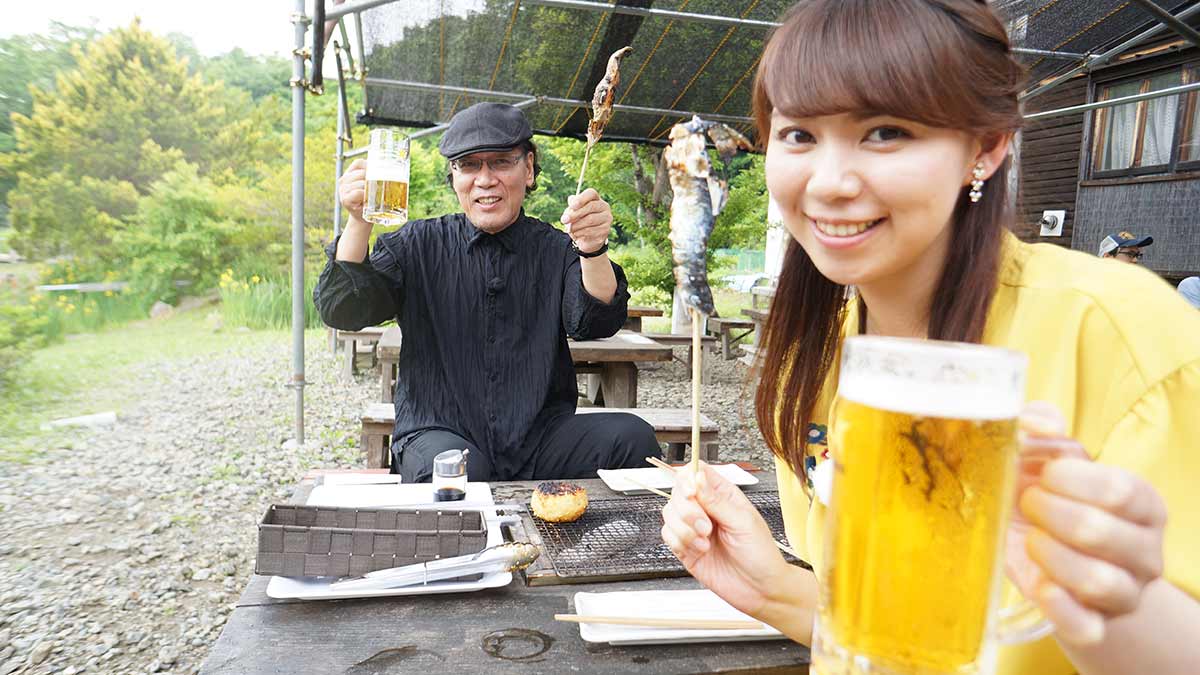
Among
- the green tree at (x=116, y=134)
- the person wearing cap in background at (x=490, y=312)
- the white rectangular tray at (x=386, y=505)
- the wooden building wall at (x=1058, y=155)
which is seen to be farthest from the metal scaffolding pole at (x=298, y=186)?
the green tree at (x=116, y=134)

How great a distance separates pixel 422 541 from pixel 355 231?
1.83 meters

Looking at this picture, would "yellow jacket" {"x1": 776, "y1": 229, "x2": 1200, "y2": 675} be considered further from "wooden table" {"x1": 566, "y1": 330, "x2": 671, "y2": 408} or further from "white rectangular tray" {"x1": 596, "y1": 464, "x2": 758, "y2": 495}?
"wooden table" {"x1": 566, "y1": 330, "x2": 671, "y2": 408}

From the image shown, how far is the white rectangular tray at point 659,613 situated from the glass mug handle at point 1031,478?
2.71 feet

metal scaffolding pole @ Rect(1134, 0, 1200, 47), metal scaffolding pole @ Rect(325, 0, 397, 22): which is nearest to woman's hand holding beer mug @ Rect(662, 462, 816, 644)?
metal scaffolding pole @ Rect(325, 0, 397, 22)

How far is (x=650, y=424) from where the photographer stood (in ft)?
13.4

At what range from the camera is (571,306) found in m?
3.57

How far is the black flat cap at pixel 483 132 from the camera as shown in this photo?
10.5ft

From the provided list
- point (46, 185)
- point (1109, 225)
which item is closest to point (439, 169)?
point (46, 185)

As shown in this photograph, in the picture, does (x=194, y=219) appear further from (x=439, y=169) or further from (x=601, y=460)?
(x=601, y=460)

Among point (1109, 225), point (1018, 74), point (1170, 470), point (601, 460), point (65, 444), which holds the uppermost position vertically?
point (1109, 225)

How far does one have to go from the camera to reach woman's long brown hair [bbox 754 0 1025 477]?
1138 mm

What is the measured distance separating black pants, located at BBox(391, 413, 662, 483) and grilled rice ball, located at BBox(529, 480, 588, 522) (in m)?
0.94

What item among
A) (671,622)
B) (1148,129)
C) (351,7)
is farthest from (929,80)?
(1148,129)

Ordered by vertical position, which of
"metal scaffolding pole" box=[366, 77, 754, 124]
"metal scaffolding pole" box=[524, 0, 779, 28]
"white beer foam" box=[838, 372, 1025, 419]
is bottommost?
"white beer foam" box=[838, 372, 1025, 419]
